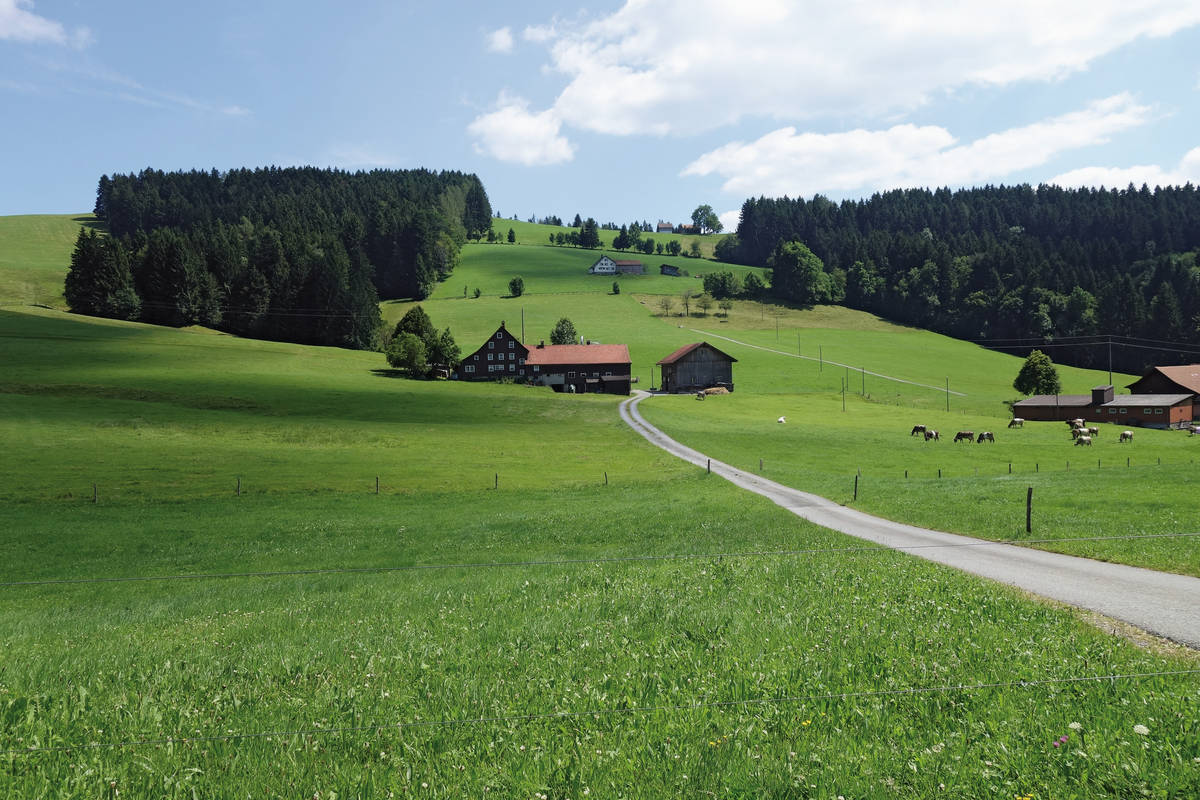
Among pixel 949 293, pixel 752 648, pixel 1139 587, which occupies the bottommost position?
pixel 1139 587

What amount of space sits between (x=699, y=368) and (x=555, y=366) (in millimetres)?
28592

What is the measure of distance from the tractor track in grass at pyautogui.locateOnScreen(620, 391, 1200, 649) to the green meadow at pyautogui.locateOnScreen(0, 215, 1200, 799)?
148 centimetres

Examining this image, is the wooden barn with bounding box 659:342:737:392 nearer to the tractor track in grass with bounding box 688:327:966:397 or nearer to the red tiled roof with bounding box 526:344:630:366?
the red tiled roof with bounding box 526:344:630:366

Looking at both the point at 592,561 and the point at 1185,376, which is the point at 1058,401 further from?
the point at 592,561

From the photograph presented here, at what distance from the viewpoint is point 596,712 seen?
746 cm

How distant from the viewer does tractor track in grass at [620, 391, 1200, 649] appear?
1227 centimetres

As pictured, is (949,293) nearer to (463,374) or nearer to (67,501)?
(463,374)

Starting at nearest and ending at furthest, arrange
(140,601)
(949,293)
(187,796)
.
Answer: (187,796), (140,601), (949,293)

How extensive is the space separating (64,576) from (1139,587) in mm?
34256

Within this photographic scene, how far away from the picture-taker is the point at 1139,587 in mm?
15023

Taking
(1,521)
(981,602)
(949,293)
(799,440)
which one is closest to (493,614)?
(981,602)

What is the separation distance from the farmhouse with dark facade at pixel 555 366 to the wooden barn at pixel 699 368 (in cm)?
948

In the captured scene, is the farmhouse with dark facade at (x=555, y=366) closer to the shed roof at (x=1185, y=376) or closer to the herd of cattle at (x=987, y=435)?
the herd of cattle at (x=987, y=435)

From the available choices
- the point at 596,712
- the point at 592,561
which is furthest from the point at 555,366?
the point at 596,712
